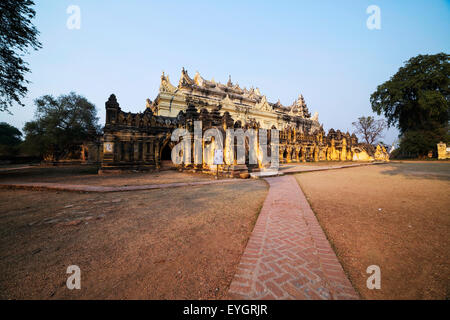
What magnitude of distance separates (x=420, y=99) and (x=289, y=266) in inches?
1759

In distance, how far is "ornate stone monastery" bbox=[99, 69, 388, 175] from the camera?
42.0 ft

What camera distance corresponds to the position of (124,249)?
7.57 ft

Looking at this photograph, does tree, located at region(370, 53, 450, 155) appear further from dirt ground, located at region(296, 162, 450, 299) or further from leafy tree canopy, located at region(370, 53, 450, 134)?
dirt ground, located at region(296, 162, 450, 299)

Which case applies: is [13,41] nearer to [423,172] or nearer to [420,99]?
[423,172]

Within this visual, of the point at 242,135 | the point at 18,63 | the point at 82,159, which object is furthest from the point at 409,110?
the point at 82,159

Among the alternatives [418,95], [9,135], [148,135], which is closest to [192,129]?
[148,135]

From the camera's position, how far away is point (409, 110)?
32875mm

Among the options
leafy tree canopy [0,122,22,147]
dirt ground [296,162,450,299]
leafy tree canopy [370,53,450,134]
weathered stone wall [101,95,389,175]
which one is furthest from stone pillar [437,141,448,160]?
leafy tree canopy [0,122,22,147]

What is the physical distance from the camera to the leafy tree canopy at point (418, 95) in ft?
92.1

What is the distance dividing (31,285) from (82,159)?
29.0 m

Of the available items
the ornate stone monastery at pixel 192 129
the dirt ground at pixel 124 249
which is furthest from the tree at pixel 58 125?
the dirt ground at pixel 124 249

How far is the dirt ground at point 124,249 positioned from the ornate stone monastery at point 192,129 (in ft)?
20.8

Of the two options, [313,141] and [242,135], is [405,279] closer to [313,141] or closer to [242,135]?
[242,135]
